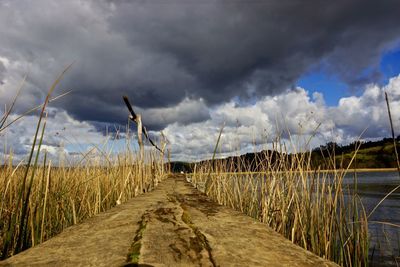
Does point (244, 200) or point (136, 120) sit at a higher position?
point (136, 120)

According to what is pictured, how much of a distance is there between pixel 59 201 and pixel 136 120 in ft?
9.31

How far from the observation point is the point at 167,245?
1193 millimetres

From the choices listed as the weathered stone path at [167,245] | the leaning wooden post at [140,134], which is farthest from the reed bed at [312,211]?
the leaning wooden post at [140,134]

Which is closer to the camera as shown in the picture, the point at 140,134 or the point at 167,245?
the point at 167,245

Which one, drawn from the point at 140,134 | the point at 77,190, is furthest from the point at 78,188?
the point at 140,134

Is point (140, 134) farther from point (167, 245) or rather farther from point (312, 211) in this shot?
point (167, 245)

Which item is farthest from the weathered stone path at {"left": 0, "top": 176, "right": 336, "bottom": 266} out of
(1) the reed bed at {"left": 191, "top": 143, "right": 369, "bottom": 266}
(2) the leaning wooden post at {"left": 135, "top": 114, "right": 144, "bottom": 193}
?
(2) the leaning wooden post at {"left": 135, "top": 114, "right": 144, "bottom": 193}

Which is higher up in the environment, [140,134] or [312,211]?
[140,134]

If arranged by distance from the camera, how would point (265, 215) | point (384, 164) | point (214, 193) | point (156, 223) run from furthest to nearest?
point (384, 164), point (214, 193), point (265, 215), point (156, 223)

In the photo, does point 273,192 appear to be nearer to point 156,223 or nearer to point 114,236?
point 156,223

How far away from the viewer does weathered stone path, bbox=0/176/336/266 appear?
1061 millimetres

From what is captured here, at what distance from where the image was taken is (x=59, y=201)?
344 centimetres

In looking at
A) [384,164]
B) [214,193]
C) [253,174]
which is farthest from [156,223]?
[384,164]

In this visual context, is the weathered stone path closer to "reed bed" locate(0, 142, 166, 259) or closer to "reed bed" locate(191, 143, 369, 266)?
"reed bed" locate(191, 143, 369, 266)
